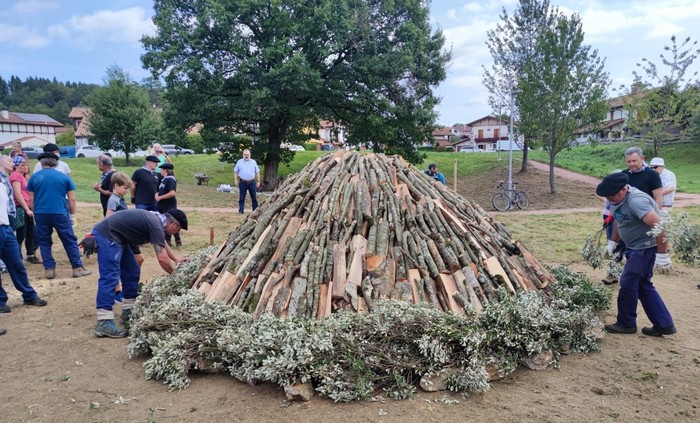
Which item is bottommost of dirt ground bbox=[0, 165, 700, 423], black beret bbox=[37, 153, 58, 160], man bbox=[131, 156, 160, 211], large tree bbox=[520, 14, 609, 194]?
dirt ground bbox=[0, 165, 700, 423]

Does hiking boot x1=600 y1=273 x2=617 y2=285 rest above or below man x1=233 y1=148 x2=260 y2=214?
below

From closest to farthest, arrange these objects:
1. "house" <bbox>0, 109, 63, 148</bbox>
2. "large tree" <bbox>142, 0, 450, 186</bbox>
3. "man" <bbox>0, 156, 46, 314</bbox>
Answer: "man" <bbox>0, 156, 46, 314</bbox> < "large tree" <bbox>142, 0, 450, 186</bbox> < "house" <bbox>0, 109, 63, 148</bbox>

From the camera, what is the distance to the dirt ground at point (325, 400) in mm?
3471

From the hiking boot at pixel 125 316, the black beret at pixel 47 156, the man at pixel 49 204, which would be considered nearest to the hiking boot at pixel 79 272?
the man at pixel 49 204

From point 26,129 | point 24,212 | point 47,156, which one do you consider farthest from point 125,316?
point 26,129

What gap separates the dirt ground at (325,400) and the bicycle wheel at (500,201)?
12011mm

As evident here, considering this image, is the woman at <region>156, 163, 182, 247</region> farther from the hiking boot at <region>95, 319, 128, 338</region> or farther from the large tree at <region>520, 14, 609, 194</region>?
the large tree at <region>520, 14, 609, 194</region>

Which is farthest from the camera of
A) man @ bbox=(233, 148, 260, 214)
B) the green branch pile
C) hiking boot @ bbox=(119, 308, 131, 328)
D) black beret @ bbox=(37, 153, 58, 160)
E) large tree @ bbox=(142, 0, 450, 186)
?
large tree @ bbox=(142, 0, 450, 186)

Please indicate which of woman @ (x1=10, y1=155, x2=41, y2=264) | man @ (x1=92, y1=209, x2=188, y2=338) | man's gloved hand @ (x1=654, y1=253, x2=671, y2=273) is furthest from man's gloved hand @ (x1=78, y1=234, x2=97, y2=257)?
man's gloved hand @ (x1=654, y1=253, x2=671, y2=273)

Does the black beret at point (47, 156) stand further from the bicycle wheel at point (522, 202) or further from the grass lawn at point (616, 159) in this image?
the grass lawn at point (616, 159)

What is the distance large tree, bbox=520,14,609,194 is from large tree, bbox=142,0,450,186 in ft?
15.2

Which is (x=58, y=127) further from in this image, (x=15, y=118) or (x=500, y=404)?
(x=500, y=404)

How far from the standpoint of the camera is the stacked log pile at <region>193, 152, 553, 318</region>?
181 inches

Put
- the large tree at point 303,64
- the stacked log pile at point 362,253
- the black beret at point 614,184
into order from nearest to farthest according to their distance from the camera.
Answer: the stacked log pile at point 362,253
the black beret at point 614,184
the large tree at point 303,64
